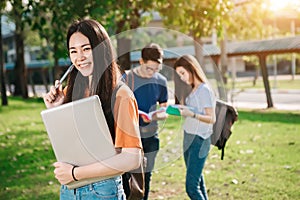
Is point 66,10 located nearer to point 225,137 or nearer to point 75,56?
point 225,137

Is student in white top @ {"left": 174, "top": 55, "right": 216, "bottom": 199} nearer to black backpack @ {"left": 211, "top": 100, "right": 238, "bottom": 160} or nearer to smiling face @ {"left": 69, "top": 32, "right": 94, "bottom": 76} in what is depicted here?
black backpack @ {"left": 211, "top": 100, "right": 238, "bottom": 160}

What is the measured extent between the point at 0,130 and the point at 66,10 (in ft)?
19.1

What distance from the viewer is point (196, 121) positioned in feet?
13.2

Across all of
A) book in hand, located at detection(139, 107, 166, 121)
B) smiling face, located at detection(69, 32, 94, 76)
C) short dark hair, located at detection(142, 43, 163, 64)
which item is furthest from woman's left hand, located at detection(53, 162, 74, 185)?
book in hand, located at detection(139, 107, 166, 121)

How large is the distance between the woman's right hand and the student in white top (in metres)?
1.76

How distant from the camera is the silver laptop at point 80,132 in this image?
2.01 m

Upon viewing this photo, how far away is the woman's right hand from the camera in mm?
2301

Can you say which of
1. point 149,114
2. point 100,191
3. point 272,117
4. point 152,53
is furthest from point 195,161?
point 272,117

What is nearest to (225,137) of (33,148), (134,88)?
(134,88)

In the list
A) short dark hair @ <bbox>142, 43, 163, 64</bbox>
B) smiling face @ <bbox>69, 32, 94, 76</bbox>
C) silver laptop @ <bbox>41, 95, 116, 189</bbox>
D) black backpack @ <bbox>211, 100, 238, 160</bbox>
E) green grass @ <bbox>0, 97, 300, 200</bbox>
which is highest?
smiling face @ <bbox>69, 32, 94, 76</bbox>

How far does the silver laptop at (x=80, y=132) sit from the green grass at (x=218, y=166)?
173 centimetres

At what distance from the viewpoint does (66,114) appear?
6.66 ft

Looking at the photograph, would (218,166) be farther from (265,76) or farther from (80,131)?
(265,76)

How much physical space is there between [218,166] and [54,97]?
4783 mm
